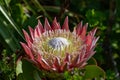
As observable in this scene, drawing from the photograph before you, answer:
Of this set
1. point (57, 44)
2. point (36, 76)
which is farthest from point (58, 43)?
point (36, 76)

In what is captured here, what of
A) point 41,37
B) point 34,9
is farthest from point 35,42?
point 34,9

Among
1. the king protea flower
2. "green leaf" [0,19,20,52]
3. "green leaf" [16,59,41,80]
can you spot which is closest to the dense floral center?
the king protea flower

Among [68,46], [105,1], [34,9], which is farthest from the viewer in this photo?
[105,1]

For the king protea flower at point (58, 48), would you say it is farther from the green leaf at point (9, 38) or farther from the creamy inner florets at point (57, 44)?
the green leaf at point (9, 38)

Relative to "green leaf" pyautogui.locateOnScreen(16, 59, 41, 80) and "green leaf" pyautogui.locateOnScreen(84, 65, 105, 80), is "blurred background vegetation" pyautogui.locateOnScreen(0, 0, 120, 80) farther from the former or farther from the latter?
"green leaf" pyautogui.locateOnScreen(84, 65, 105, 80)

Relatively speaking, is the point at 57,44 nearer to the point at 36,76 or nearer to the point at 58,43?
the point at 58,43

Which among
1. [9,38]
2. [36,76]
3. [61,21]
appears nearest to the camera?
[36,76]

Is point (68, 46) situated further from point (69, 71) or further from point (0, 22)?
point (0, 22)
